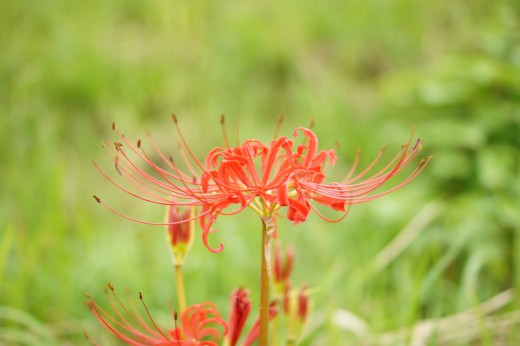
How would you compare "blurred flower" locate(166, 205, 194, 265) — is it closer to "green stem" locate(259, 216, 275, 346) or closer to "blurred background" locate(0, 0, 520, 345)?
"green stem" locate(259, 216, 275, 346)

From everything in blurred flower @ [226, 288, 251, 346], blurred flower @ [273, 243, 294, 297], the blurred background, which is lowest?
blurred flower @ [226, 288, 251, 346]

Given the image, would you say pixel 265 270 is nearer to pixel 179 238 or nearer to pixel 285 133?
pixel 179 238

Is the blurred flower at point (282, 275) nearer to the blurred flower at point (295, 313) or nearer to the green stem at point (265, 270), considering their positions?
the blurred flower at point (295, 313)

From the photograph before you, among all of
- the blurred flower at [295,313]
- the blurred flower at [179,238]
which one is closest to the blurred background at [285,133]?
the blurred flower at [295,313]

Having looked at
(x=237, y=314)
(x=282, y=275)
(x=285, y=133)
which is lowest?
(x=237, y=314)

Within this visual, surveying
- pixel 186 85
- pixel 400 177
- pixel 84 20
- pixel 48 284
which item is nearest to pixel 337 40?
pixel 186 85

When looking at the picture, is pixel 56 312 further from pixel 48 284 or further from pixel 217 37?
pixel 217 37

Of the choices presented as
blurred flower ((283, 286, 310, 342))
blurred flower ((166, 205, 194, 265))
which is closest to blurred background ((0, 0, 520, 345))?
blurred flower ((283, 286, 310, 342))

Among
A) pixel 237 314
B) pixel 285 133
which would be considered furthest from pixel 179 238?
pixel 285 133
